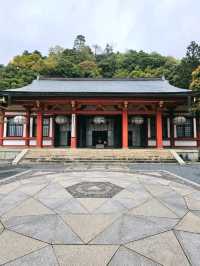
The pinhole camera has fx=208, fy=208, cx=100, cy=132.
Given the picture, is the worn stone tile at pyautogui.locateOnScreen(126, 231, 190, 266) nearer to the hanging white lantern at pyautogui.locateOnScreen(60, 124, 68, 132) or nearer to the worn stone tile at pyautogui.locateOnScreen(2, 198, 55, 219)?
the worn stone tile at pyautogui.locateOnScreen(2, 198, 55, 219)

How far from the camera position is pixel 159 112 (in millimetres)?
14898

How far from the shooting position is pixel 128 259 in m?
2.80

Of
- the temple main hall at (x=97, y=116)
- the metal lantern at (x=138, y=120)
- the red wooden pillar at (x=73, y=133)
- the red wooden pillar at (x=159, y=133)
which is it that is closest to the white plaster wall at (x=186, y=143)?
the temple main hall at (x=97, y=116)

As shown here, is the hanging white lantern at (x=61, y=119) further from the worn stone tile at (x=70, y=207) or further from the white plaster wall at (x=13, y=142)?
the worn stone tile at (x=70, y=207)

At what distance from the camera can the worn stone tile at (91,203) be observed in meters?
4.23

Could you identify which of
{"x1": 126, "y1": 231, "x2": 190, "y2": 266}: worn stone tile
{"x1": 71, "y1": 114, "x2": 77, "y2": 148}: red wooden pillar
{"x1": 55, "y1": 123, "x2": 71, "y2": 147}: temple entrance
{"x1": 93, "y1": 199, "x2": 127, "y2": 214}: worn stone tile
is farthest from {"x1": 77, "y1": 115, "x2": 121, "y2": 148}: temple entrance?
{"x1": 126, "y1": 231, "x2": 190, "y2": 266}: worn stone tile

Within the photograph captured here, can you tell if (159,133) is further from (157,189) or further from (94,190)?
(94,190)

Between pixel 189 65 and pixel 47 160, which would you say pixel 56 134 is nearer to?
pixel 47 160

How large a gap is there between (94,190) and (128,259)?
2.60m

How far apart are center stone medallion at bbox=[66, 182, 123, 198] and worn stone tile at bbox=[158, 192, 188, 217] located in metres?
1.15

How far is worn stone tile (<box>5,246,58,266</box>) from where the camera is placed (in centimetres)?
271

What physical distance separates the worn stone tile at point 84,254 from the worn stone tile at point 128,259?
8 centimetres

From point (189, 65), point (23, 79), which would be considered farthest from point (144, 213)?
point (23, 79)

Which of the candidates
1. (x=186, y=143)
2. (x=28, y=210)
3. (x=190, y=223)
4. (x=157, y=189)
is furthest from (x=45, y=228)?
(x=186, y=143)
